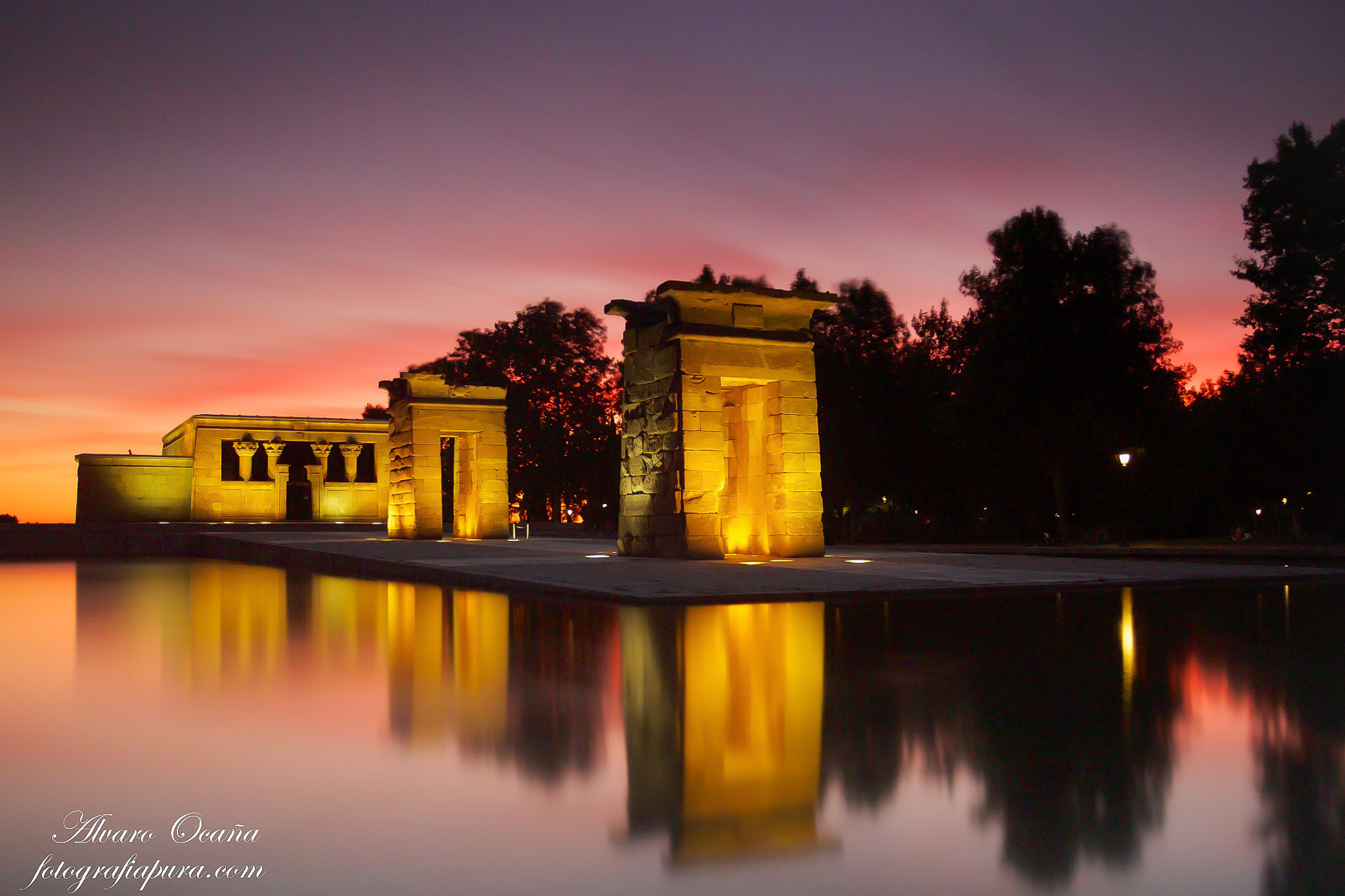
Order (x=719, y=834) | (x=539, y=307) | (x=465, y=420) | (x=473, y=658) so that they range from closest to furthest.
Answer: (x=719, y=834), (x=473, y=658), (x=465, y=420), (x=539, y=307)

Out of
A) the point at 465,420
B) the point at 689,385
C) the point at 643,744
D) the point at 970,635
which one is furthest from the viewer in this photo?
the point at 465,420

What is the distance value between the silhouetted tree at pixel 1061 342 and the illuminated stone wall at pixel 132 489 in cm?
3143

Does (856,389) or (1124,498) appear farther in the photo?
(856,389)

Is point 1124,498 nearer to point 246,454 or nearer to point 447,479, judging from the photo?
point 447,479

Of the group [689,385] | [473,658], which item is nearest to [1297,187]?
[689,385]

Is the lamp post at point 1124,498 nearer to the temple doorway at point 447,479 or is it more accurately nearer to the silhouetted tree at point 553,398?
the silhouetted tree at point 553,398

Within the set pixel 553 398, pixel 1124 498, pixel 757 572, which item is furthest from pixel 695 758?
pixel 553 398

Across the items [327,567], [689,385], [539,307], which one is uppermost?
[539,307]

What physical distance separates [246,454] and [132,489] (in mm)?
4601

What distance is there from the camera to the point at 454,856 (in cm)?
344

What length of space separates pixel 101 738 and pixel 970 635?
6100mm

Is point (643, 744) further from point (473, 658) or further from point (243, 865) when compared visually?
point (473, 658)
